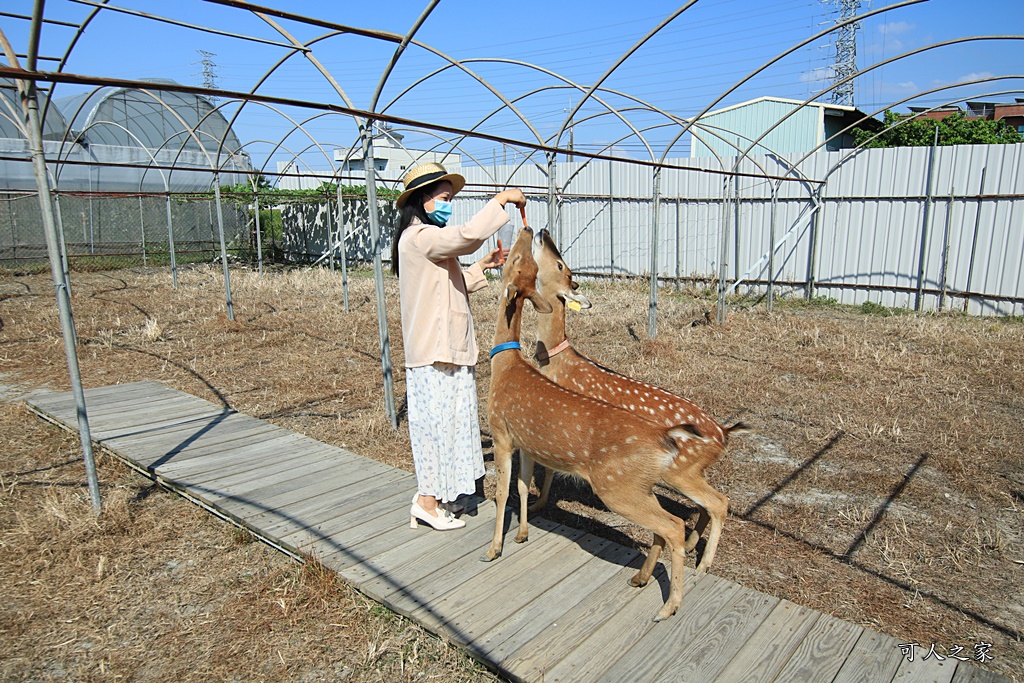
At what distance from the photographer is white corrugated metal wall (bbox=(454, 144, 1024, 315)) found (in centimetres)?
1103

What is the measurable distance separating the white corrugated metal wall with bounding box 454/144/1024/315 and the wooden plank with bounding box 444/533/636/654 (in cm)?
702

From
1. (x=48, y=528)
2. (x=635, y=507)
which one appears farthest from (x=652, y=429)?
(x=48, y=528)

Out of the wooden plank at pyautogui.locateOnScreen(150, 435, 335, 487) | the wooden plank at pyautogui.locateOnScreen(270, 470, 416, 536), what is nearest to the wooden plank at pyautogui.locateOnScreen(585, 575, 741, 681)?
the wooden plank at pyautogui.locateOnScreen(270, 470, 416, 536)

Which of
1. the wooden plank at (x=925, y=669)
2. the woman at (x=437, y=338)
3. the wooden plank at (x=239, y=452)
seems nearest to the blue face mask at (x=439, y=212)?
the woman at (x=437, y=338)

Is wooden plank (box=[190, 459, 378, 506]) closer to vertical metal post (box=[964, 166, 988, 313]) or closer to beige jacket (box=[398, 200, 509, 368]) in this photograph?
beige jacket (box=[398, 200, 509, 368])

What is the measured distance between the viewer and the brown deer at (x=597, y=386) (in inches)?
134

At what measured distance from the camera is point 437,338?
3529 millimetres

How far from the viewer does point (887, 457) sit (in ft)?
17.0

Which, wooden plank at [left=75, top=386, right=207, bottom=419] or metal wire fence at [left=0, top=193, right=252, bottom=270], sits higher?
metal wire fence at [left=0, top=193, right=252, bottom=270]

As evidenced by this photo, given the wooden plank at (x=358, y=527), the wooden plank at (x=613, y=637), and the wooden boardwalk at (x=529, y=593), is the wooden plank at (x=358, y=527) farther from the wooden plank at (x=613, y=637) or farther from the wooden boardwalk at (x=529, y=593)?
the wooden plank at (x=613, y=637)

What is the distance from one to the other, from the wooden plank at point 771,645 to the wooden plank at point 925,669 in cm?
37

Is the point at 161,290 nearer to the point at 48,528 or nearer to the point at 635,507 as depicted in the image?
the point at 48,528

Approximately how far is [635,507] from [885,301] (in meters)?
11.6

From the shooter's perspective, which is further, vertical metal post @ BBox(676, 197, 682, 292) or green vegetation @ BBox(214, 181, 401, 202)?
green vegetation @ BBox(214, 181, 401, 202)
